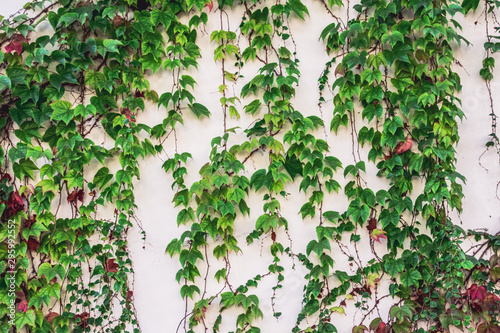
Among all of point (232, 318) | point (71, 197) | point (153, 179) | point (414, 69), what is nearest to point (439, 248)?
point (414, 69)

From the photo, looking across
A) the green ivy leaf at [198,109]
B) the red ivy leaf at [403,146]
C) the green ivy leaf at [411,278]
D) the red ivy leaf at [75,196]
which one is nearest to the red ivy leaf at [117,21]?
the green ivy leaf at [198,109]

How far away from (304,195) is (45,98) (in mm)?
1556

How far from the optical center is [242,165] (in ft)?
8.22

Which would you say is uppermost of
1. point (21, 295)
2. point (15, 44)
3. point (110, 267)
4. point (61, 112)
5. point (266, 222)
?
point (15, 44)

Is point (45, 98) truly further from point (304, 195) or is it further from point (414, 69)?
point (414, 69)

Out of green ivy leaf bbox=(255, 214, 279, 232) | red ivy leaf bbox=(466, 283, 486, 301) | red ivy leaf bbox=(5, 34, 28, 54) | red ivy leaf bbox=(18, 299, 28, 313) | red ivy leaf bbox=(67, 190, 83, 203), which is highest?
red ivy leaf bbox=(5, 34, 28, 54)

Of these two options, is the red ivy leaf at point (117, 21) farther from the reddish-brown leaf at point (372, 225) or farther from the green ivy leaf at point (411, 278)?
the green ivy leaf at point (411, 278)

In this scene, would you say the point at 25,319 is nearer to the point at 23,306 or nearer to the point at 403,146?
the point at 23,306

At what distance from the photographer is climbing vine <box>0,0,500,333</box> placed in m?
2.46

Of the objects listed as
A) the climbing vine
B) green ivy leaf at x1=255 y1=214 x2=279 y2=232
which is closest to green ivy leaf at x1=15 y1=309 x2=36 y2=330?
the climbing vine

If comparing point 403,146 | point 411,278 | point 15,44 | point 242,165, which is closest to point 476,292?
point 411,278

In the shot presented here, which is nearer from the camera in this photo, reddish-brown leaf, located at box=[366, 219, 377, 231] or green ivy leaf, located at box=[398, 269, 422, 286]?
green ivy leaf, located at box=[398, 269, 422, 286]

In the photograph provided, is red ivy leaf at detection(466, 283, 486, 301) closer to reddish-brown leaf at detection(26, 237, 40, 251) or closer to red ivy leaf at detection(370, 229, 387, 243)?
red ivy leaf at detection(370, 229, 387, 243)

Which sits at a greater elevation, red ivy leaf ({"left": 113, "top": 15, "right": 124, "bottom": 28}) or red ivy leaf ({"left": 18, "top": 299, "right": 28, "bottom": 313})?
red ivy leaf ({"left": 113, "top": 15, "right": 124, "bottom": 28})
